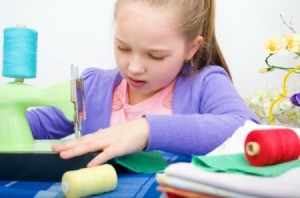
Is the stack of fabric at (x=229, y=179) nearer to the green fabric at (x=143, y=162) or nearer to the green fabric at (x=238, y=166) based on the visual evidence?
the green fabric at (x=238, y=166)

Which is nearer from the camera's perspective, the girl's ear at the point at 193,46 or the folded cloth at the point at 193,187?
the folded cloth at the point at 193,187

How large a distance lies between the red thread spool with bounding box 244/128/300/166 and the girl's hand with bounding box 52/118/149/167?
0.23 m

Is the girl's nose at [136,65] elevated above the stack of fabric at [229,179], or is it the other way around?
the girl's nose at [136,65]

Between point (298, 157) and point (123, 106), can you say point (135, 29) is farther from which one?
point (298, 157)

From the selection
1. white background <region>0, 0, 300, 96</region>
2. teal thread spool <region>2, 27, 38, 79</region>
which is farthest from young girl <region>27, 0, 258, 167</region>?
white background <region>0, 0, 300, 96</region>

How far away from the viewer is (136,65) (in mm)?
829

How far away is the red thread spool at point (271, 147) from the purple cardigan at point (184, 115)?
0.84ft

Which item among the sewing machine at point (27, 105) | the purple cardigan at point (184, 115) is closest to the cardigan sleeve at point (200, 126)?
the purple cardigan at point (184, 115)

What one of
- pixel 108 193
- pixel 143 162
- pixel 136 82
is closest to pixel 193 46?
pixel 136 82

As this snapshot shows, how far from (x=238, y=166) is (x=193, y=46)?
59cm

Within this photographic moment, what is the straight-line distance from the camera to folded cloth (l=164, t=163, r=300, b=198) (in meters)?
0.39

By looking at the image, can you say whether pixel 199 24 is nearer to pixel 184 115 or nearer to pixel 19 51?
pixel 184 115

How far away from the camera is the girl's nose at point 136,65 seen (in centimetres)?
83

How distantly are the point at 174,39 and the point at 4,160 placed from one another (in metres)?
0.46
